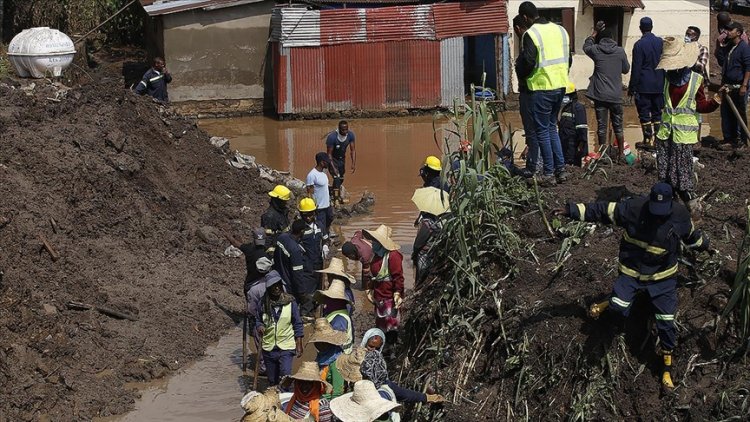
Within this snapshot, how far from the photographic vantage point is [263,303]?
10.3 m

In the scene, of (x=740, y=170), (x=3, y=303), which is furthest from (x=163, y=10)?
(x=740, y=170)

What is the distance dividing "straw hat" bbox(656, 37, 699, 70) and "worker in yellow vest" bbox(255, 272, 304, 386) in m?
4.12

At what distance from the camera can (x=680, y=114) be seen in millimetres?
9992

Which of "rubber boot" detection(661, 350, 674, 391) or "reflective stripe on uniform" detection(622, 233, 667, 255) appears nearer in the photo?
"reflective stripe on uniform" detection(622, 233, 667, 255)

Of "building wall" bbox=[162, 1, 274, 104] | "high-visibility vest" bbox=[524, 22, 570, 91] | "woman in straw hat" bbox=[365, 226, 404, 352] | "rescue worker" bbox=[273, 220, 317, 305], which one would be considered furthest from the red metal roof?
"woman in straw hat" bbox=[365, 226, 404, 352]

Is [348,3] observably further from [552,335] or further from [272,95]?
[552,335]

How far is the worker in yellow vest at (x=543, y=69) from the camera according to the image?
33.8 ft

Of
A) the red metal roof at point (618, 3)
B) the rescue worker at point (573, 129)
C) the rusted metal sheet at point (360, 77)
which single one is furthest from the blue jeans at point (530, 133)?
the red metal roof at point (618, 3)

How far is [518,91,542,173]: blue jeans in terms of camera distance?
10.6 meters

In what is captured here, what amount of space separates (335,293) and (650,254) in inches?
122

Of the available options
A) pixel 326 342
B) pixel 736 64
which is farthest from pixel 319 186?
pixel 326 342

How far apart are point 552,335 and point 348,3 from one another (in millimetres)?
19759

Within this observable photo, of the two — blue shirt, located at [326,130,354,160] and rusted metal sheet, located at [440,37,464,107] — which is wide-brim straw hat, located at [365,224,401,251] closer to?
blue shirt, located at [326,130,354,160]

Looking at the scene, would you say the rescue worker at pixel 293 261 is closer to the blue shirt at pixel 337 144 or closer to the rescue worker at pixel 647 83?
the rescue worker at pixel 647 83
